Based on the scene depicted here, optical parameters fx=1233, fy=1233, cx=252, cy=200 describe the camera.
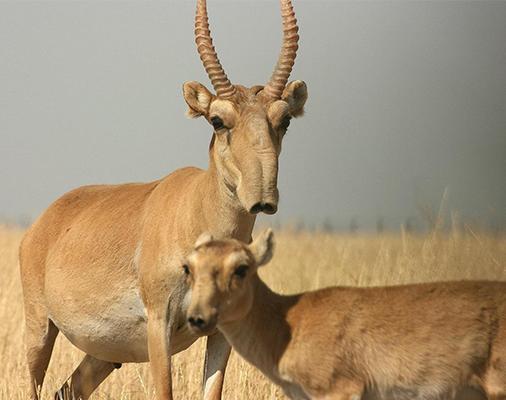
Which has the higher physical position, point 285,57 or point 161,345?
point 285,57

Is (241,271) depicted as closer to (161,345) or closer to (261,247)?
(261,247)

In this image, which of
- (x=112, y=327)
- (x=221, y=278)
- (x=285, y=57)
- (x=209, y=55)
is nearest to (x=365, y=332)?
(x=221, y=278)

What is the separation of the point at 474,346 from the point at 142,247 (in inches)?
127

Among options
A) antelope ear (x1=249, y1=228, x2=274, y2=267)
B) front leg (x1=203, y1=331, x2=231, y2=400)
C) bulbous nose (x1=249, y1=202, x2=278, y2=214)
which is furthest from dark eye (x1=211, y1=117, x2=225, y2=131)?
front leg (x1=203, y1=331, x2=231, y2=400)

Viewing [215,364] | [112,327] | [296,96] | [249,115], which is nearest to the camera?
[249,115]

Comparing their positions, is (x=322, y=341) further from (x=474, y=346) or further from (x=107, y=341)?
(x=107, y=341)

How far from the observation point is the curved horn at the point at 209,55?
9.72 m

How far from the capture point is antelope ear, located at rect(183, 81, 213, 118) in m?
9.84

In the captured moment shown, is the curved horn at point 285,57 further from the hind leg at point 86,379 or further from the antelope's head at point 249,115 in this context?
the hind leg at point 86,379

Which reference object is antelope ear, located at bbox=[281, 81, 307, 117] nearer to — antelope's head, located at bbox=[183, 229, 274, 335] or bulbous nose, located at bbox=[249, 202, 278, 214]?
bulbous nose, located at bbox=[249, 202, 278, 214]

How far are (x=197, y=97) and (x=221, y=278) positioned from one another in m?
2.41

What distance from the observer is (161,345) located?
966cm

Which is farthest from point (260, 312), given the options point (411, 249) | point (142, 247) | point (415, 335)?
point (411, 249)

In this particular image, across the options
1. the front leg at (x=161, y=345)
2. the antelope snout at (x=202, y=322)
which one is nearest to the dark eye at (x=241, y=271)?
the antelope snout at (x=202, y=322)
